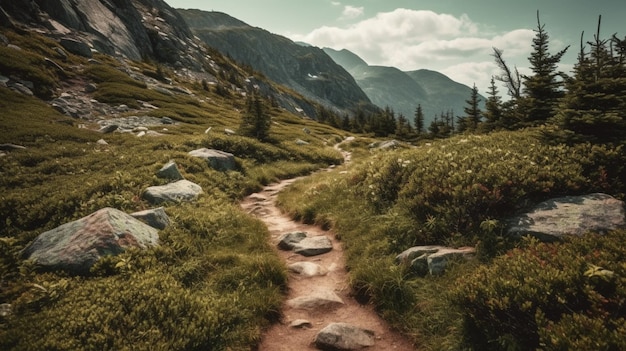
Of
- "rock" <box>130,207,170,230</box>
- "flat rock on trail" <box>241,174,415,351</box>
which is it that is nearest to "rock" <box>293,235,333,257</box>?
"flat rock on trail" <box>241,174,415,351</box>

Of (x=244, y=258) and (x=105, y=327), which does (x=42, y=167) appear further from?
(x=105, y=327)

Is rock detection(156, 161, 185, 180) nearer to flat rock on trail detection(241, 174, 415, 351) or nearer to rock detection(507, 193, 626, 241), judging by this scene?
flat rock on trail detection(241, 174, 415, 351)

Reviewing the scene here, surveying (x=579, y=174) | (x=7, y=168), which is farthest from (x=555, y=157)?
(x=7, y=168)

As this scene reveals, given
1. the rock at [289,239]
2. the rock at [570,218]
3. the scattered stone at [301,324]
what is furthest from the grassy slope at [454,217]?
the scattered stone at [301,324]

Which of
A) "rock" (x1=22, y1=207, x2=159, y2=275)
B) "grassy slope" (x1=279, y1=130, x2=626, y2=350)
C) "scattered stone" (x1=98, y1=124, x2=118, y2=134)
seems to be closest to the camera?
"grassy slope" (x1=279, y1=130, x2=626, y2=350)

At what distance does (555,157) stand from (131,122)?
32.7m

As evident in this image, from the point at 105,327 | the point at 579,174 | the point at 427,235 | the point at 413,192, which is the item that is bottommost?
the point at 105,327

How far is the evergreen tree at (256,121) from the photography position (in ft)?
96.2

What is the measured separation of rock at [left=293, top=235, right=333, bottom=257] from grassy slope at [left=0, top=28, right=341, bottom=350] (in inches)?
39.0

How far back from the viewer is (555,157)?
9.74m

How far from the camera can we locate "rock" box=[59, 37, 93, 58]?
5549cm

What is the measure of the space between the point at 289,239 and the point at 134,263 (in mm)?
4584

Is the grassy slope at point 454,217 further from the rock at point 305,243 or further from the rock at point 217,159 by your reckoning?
the rock at point 217,159

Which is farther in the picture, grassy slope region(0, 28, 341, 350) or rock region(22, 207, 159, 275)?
rock region(22, 207, 159, 275)
